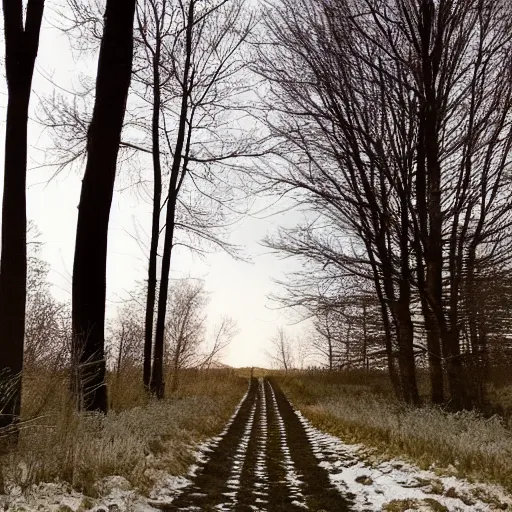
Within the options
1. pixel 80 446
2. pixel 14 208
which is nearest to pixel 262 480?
pixel 80 446

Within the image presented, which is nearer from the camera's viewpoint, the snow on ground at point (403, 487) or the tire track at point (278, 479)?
the snow on ground at point (403, 487)

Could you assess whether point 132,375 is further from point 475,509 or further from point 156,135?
point 475,509

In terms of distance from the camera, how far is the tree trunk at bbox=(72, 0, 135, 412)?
7.57 m

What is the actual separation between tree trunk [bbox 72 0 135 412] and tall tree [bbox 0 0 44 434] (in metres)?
1.52

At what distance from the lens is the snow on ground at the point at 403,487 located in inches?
180

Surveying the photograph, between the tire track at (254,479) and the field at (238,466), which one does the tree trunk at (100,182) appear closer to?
the field at (238,466)

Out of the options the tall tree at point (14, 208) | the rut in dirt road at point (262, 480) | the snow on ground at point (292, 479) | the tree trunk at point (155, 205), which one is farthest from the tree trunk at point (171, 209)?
the tall tree at point (14, 208)

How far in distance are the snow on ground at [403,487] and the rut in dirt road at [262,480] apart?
229 millimetres

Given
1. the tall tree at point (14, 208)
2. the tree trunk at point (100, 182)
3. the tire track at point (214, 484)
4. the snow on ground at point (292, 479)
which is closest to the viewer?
the tire track at point (214, 484)

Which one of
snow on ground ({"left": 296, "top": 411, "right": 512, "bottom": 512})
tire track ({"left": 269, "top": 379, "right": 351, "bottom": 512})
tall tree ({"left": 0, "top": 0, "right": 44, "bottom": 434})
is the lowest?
tire track ({"left": 269, "top": 379, "right": 351, "bottom": 512})

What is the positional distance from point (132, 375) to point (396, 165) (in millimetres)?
8504

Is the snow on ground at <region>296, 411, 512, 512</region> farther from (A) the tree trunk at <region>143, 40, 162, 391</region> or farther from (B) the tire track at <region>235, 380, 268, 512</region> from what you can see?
(A) the tree trunk at <region>143, 40, 162, 391</region>

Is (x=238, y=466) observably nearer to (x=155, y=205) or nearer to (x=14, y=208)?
(x=14, y=208)

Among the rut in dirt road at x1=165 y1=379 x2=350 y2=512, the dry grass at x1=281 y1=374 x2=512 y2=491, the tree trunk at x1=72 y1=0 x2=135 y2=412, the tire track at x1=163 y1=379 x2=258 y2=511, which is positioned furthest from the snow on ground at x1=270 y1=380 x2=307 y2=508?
the tree trunk at x1=72 y1=0 x2=135 y2=412
